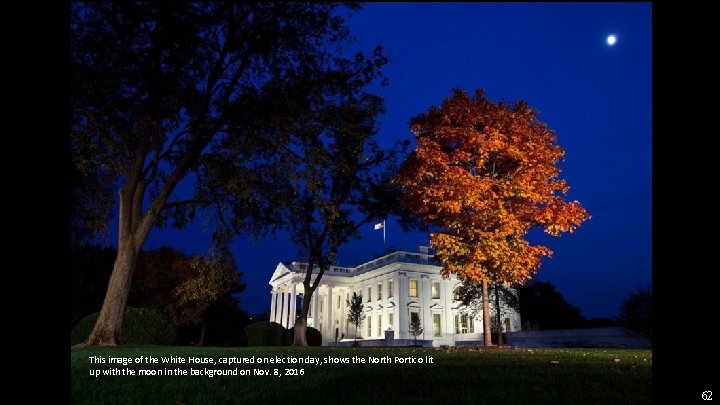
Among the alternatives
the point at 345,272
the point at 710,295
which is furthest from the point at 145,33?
the point at 345,272

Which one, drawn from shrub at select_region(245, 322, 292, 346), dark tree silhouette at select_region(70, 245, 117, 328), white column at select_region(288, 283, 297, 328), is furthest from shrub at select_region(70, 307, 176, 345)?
white column at select_region(288, 283, 297, 328)

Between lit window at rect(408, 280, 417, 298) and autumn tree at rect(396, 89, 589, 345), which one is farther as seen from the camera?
lit window at rect(408, 280, 417, 298)

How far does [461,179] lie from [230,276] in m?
9.63

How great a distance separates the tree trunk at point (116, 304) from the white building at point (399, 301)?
3417cm

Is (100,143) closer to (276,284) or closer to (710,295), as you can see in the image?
(710,295)

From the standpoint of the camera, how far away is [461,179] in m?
17.0

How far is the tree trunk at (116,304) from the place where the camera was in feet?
46.6

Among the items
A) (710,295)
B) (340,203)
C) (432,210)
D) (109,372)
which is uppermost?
(340,203)

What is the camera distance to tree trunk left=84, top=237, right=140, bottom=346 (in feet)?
46.6

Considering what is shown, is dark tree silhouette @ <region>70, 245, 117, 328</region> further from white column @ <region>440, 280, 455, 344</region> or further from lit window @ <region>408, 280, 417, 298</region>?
white column @ <region>440, 280, 455, 344</region>

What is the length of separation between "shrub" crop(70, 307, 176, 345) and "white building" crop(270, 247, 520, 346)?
90.3 feet

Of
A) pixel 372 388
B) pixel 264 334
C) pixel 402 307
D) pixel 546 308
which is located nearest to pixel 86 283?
pixel 264 334

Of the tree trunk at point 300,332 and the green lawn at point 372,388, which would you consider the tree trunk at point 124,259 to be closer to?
the green lawn at point 372,388

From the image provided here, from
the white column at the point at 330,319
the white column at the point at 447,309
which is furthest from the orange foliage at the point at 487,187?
the white column at the point at 330,319
